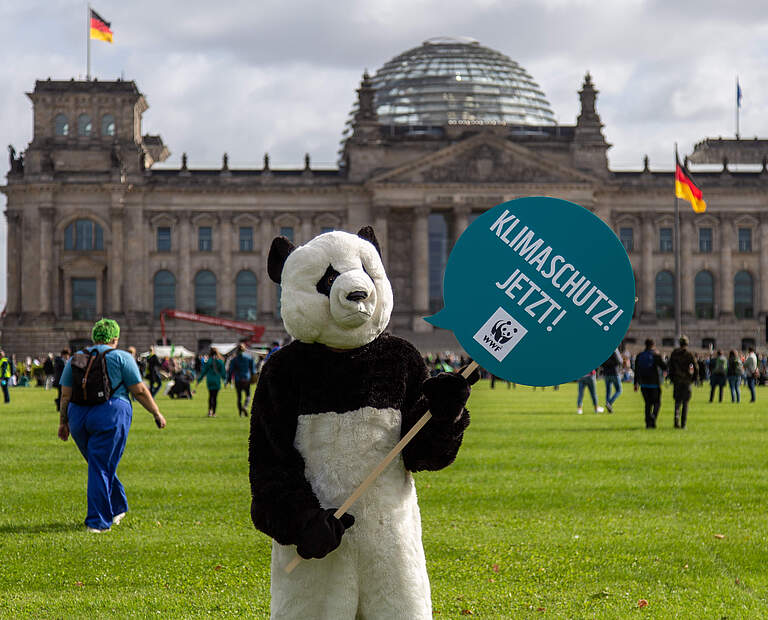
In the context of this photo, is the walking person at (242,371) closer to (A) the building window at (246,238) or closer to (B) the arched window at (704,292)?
(A) the building window at (246,238)

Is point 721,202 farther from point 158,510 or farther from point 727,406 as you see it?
point 158,510

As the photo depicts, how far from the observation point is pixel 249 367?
27188mm

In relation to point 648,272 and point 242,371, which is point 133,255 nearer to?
point 648,272

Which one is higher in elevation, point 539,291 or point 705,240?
point 705,240

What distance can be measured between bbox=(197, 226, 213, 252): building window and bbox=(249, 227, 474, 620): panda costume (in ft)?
262

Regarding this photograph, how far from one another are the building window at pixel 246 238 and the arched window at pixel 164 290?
5.30m

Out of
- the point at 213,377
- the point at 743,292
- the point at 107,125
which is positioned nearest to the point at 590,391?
the point at 213,377

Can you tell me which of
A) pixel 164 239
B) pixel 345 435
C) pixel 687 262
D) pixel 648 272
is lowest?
pixel 345 435

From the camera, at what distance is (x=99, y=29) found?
73.0 meters

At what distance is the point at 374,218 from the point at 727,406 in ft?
170

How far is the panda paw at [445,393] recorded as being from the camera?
5.19m

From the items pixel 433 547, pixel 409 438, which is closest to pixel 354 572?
pixel 409 438

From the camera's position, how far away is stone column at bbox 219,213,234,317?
84125 mm

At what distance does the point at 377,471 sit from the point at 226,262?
262 ft
